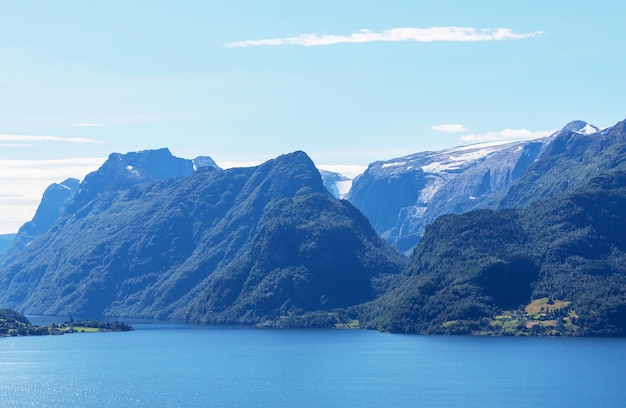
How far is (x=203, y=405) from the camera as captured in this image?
19738 cm

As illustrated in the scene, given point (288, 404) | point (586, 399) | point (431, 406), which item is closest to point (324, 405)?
point (288, 404)

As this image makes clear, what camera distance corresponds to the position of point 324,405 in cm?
19750

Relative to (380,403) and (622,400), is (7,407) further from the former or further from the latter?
(622,400)

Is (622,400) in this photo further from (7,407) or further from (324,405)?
(7,407)

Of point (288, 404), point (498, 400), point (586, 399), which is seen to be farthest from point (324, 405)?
point (586, 399)

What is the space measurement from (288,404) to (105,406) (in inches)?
1367

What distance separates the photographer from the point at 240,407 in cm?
19562

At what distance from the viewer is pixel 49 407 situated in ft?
654

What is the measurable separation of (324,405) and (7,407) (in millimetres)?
60084

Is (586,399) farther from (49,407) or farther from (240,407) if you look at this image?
(49,407)

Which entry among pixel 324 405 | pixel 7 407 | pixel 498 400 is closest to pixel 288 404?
pixel 324 405

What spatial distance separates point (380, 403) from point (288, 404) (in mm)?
17430

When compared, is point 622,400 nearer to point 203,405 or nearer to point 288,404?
A: point 288,404

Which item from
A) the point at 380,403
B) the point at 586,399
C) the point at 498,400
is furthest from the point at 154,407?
the point at 586,399
